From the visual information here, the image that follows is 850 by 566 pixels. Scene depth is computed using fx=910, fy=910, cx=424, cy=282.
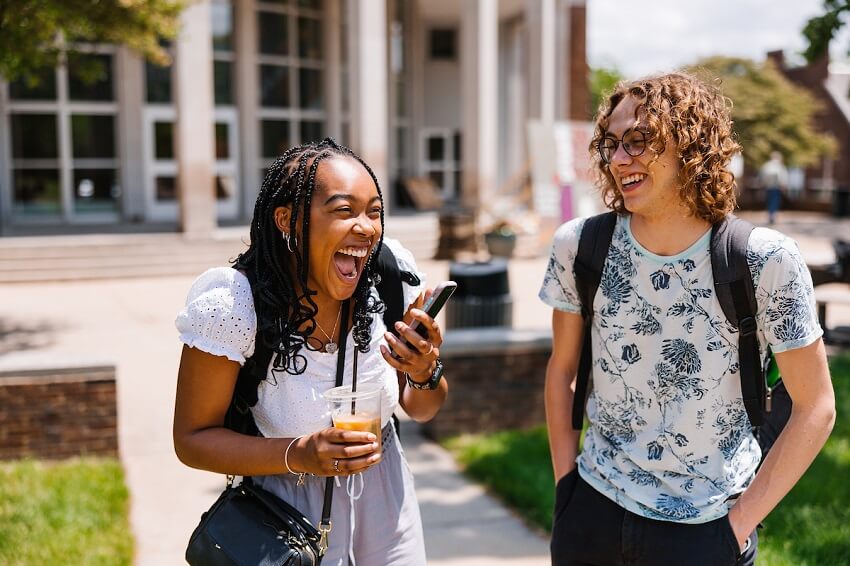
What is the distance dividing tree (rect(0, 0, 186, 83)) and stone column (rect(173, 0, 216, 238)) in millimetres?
5615

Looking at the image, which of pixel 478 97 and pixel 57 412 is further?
pixel 478 97

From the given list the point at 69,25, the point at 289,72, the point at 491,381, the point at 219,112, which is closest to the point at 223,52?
the point at 219,112

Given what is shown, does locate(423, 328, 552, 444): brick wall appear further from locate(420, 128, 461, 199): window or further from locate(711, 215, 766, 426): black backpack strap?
locate(420, 128, 461, 199): window

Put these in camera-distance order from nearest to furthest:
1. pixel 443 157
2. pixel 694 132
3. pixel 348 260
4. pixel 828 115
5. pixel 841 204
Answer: pixel 348 260 < pixel 694 132 < pixel 443 157 < pixel 841 204 < pixel 828 115

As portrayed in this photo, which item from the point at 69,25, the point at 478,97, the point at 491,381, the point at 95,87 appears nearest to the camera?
the point at 491,381

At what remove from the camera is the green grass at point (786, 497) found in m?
4.39

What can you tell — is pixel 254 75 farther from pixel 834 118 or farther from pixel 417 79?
pixel 834 118

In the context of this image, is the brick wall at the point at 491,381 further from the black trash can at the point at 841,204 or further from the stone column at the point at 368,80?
the black trash can at the point at 841,204

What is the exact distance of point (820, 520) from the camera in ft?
15.7

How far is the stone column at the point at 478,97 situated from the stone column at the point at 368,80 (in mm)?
2561

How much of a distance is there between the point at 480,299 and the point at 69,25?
14.6ft

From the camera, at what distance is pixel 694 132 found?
2275 mm

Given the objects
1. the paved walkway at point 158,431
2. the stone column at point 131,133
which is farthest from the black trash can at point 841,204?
the stone column at point 131,133

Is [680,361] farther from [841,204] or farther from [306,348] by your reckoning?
[841,204]
